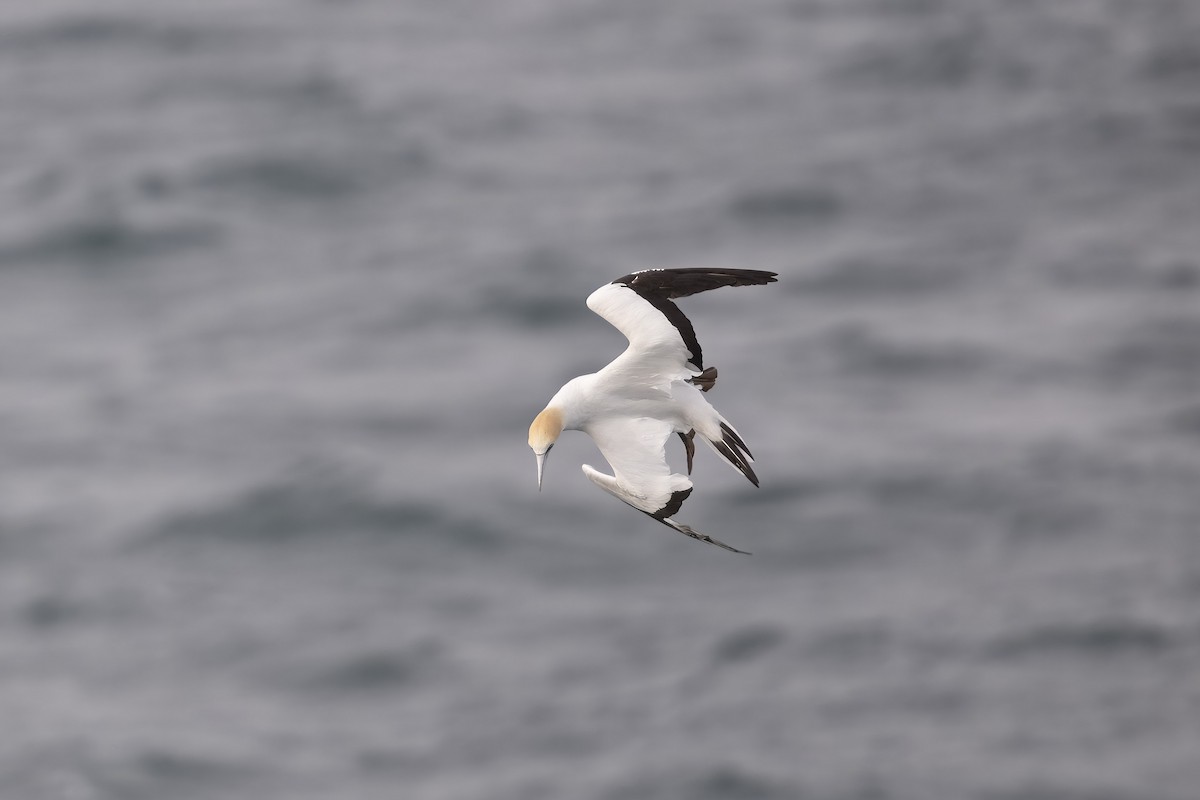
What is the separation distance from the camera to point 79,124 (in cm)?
11144

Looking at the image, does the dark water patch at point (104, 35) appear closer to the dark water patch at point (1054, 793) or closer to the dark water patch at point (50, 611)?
the dark water patch at point (50, 611)

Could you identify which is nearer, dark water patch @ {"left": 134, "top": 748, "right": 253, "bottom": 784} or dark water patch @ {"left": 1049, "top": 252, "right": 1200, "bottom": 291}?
dark water patch @ {"left": 134, "top": 748, "right": 253, "bottom": 784}

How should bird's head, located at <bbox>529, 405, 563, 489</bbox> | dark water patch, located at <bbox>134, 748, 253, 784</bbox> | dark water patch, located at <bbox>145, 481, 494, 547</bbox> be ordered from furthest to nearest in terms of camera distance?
dark water patch, located at <bbox>145, 481, 494, 547</bbox>
dark water patch, located at <bbox>134, 748, 253, 784</bbox>
bird's head, located at <bbox>529, 405, 563, 489</bbox>

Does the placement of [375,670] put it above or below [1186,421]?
below

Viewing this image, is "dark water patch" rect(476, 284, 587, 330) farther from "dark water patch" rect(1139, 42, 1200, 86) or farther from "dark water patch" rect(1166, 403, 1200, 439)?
"dark water patch" rect(1139, 42, 1200, 86)

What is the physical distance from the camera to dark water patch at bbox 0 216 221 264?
96.8 m

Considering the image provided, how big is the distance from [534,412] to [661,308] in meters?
75.8

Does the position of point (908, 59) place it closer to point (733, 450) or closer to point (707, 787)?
point (707, 787)

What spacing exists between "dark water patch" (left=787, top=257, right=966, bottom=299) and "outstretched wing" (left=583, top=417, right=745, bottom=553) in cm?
9296

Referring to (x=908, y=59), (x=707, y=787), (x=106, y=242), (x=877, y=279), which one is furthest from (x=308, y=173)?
(x=707, y=787)

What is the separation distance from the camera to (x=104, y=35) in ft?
385

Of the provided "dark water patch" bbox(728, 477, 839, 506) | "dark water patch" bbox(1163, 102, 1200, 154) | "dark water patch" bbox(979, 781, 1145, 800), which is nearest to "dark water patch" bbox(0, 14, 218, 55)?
"dark water patch" bbox(728, 477, 839, 506)

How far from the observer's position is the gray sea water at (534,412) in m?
87.9

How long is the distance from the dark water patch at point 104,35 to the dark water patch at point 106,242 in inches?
650
